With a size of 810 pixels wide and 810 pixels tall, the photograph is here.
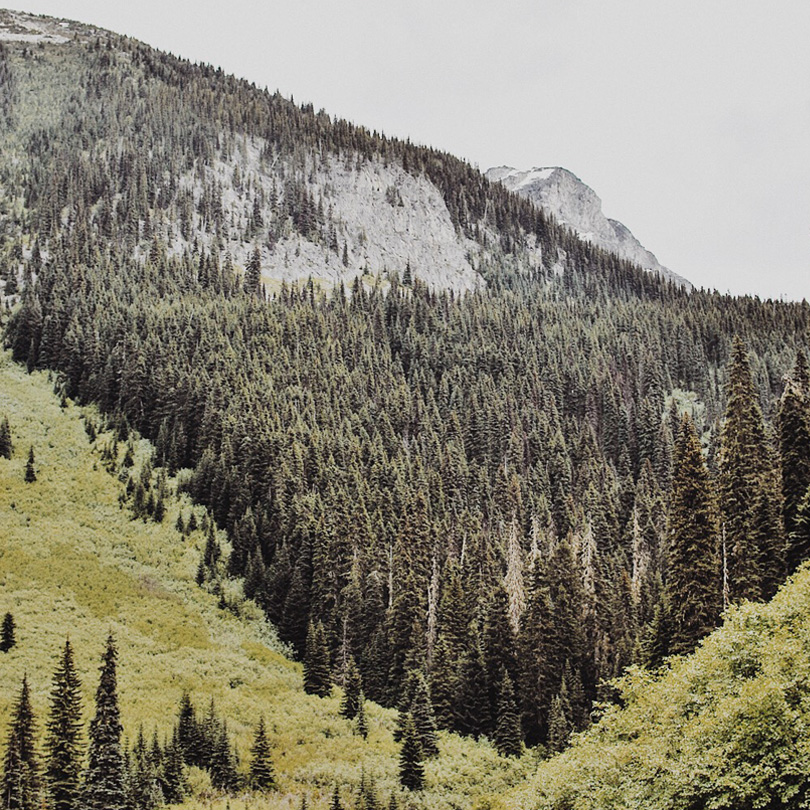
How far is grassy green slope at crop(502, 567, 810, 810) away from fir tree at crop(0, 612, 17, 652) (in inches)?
1977

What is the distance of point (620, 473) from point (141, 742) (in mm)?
118027

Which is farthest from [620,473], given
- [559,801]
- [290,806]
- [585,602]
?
[559,801]

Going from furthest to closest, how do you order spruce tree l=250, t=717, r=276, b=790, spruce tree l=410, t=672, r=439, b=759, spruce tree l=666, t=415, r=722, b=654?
spruce tree l=410, t=672, r=439, b=759 < spruce tree l=250, t=717, r=276, b=790 < spruce tree l=666, t=415, r=722, b=654

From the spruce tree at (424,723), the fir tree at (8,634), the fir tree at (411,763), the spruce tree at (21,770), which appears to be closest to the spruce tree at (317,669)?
the spruce tree at (424,723)

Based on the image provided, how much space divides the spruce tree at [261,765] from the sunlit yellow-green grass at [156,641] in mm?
1384

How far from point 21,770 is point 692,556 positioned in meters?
40.7

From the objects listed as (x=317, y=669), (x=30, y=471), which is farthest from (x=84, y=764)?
(x=30, y=471)

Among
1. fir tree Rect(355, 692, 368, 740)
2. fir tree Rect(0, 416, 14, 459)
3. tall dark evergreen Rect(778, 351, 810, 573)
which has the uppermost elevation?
tall dark evergreen Rect(778, 351, 810, 573)

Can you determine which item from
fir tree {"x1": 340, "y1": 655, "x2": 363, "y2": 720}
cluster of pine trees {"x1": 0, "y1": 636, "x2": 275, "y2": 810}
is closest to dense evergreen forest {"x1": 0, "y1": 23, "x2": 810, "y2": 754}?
fir tree {"x1": 340, "y1": 655, "x2": 363, "y2": 720}

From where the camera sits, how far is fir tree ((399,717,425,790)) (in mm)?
62406

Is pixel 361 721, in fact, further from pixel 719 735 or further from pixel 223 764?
pixel 719 735

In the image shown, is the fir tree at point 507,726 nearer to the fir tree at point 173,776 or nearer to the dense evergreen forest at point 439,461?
the dense evergreen forest at point 439,461

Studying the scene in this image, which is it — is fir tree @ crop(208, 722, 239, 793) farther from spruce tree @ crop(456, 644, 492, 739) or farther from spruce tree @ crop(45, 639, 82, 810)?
spruce tree @ crop(456, 644, 492, 739)

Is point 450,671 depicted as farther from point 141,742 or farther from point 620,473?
point 620,473
